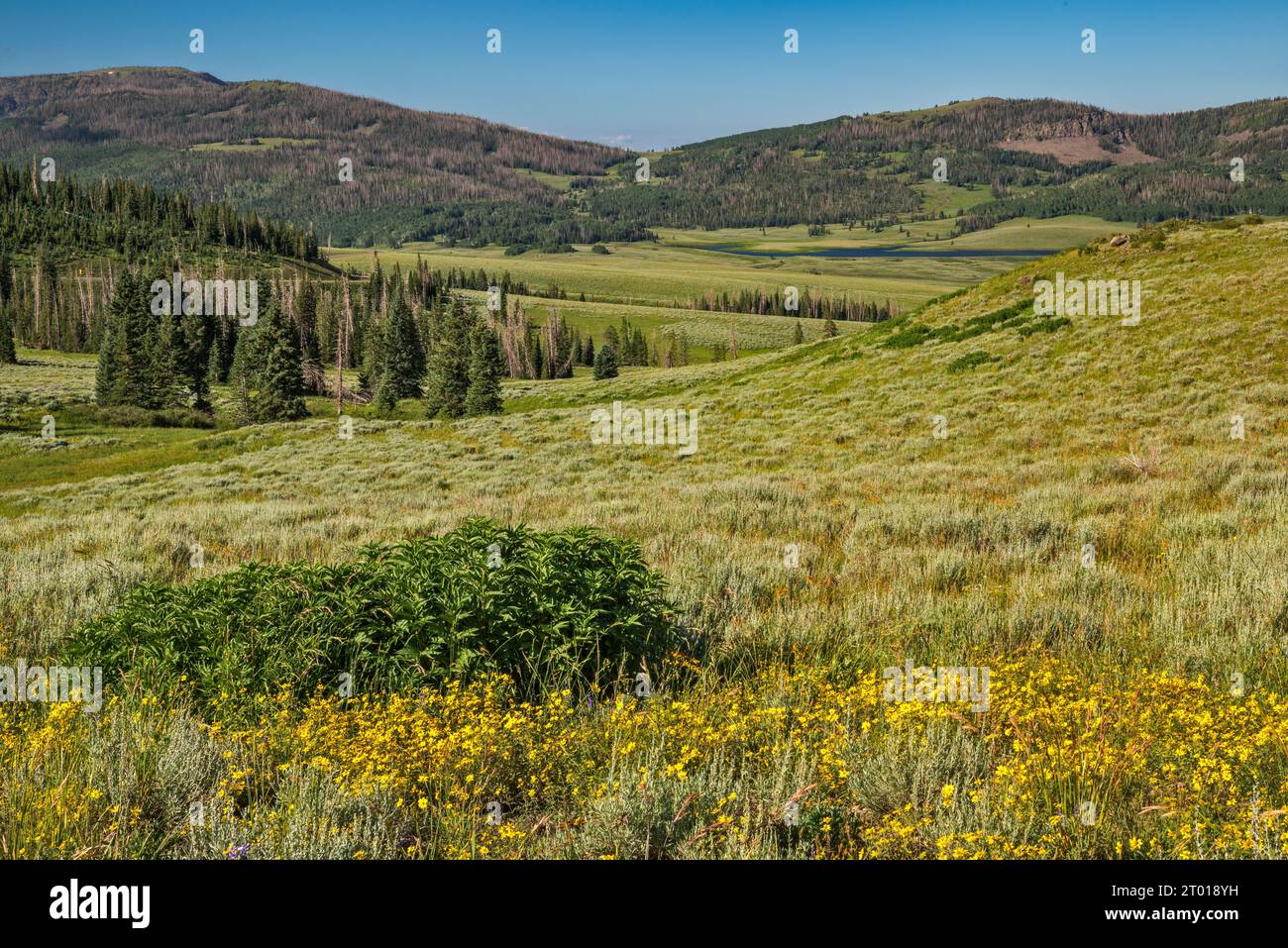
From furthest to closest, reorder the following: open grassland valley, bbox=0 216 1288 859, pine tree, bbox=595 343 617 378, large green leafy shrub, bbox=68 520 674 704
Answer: pine tree, bbox=595 343 617 378, large green leafy shrub, bbox=68 520 674 704, open grassland valley, bbox=0 216 1288 859

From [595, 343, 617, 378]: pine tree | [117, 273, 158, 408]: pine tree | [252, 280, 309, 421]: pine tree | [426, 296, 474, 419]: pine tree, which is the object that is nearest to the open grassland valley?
[252, 280, 309, 421]: pine tree

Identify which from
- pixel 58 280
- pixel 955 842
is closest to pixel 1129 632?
pixel 955 842

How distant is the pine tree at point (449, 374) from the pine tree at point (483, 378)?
2.94 metres

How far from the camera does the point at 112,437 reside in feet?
185

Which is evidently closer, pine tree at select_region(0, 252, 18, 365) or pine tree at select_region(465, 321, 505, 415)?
pine tree at select_region(465, 321, 505, 415)

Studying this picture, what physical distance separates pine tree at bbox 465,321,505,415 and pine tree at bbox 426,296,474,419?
294cm

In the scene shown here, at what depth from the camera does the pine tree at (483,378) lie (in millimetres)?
72812

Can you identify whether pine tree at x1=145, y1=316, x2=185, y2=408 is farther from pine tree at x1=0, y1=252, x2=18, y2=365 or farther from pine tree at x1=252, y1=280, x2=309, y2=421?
pine tree at x1=0, y1=252, x2=18, y2=365

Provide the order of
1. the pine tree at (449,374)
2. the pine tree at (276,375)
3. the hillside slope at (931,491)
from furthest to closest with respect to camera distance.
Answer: the pine tree at (449,374) → the pine tree at (276,375) → the hillside slope at (931,491)

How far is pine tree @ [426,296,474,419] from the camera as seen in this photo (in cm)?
7694

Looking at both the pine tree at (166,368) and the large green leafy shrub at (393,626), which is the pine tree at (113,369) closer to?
the pine tree at (166,368)

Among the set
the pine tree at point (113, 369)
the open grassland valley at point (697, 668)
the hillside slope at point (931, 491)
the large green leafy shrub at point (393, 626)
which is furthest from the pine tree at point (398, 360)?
the large green leafy shrub at point (393, 626)

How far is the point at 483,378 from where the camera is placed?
73.5 metres
